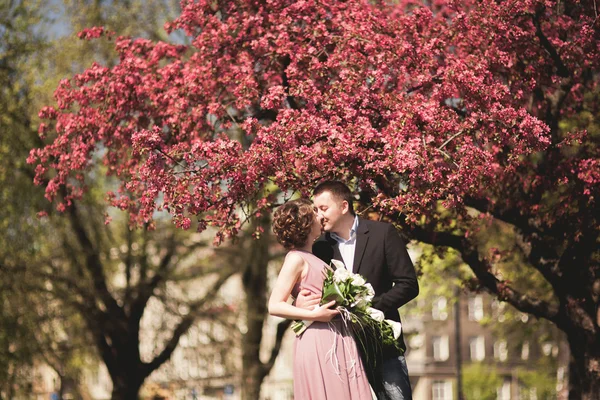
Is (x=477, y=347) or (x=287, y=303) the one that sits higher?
(x=477, y=347)

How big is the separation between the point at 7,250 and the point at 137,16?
7047 millimetres

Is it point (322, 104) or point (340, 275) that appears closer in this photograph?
point (340, 275)

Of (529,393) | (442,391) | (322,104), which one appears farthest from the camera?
(442,391)

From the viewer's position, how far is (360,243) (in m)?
7.72

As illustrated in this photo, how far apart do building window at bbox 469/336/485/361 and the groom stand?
75.1 metres

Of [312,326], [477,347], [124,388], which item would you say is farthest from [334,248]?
[477,347]

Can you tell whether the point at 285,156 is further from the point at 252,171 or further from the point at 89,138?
the point at 89,138

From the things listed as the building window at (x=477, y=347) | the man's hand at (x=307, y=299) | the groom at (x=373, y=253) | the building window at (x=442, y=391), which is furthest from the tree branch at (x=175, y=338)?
the building window at (x=477, y=347)

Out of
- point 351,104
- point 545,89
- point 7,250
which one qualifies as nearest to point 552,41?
point 545,89

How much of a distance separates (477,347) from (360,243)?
7559 cm

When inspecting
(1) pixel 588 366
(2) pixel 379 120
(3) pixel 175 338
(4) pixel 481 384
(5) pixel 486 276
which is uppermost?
(4) pixel 481 384

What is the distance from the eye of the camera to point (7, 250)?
20.4 m

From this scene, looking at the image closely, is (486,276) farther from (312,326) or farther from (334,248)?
(312,326)

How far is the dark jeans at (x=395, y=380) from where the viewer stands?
301 inches
